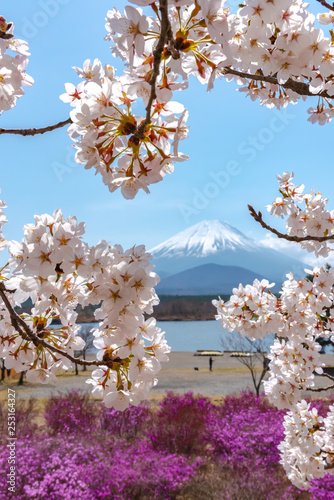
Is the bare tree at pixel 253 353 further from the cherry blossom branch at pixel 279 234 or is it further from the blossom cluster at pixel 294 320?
the cherry blossom branch at pixel 279 234

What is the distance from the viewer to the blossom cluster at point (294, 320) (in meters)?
3.31

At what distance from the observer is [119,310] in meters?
1.11

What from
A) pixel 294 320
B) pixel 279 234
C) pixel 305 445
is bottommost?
pixel 305 445

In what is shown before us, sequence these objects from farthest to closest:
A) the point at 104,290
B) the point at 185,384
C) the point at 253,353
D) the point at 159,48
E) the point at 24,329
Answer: the point at 253,353 < the point at 185,384 < the point at 24,329 < the point at 104,290 < the point at 159,48

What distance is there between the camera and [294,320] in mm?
3479

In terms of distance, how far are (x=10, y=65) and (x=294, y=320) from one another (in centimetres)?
296

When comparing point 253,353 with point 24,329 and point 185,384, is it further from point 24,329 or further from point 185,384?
point 24,329

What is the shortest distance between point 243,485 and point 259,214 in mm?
4910

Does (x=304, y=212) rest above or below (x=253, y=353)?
above

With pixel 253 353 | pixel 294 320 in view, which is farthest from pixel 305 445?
pixel 253 353

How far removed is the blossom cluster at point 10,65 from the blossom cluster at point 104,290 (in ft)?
1.29

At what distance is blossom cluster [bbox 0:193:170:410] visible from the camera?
3.69 feet

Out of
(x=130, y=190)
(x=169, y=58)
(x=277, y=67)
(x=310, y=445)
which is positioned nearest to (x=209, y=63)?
(x=169, y=58)

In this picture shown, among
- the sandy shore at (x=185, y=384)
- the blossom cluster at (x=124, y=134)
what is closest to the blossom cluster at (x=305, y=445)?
the blossom cluster at (x=124, y=134)
